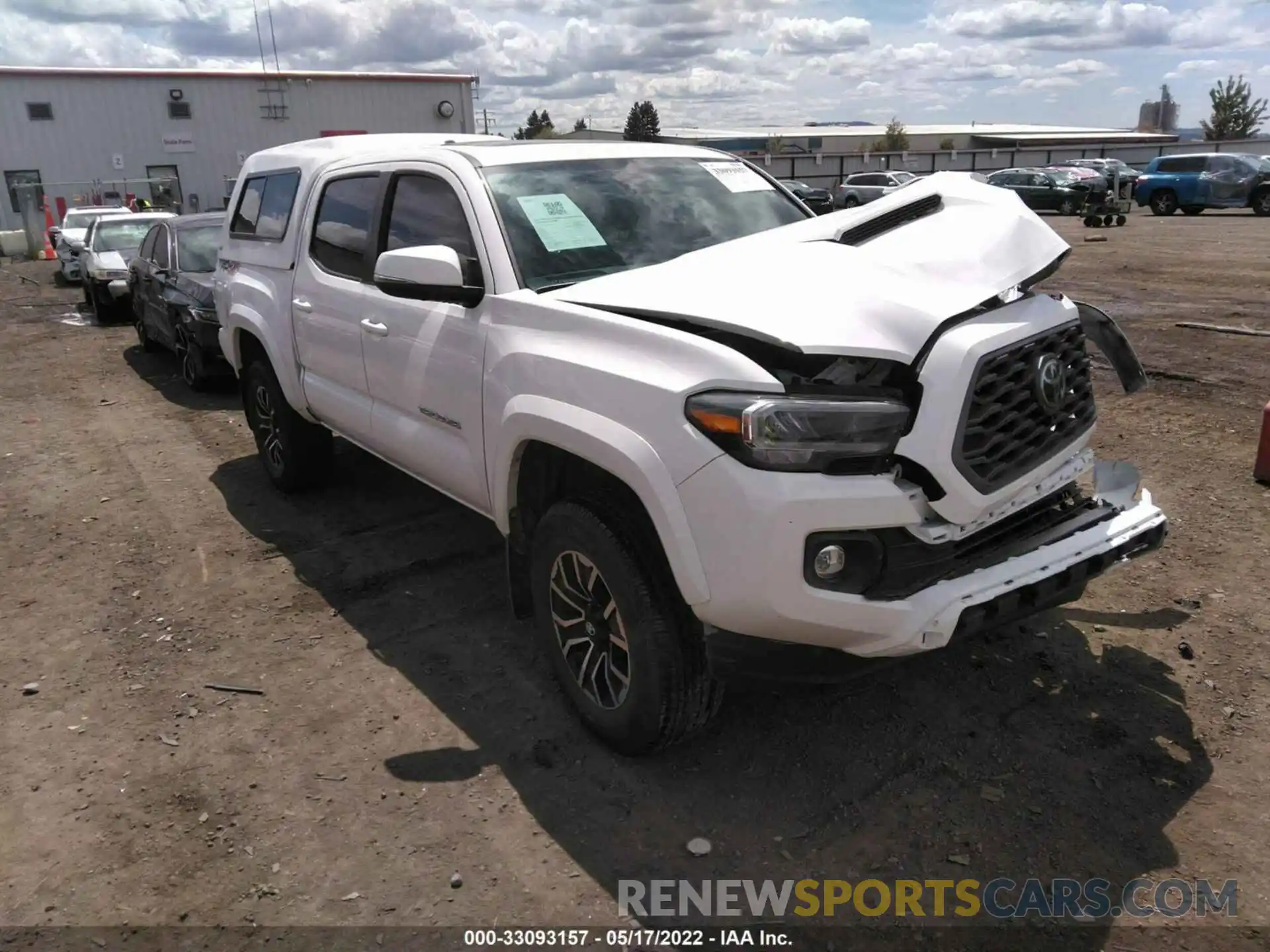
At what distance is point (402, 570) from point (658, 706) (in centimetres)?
242

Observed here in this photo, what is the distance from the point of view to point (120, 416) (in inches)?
342

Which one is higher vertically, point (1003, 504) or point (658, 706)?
point (1003, 504)

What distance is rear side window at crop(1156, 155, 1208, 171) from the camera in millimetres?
27297

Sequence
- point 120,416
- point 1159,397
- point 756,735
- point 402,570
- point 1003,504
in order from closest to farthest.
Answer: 1. point 1003,504
2. point 756,735
3. point 402,570
4. point 1159,397
5. point 120,416

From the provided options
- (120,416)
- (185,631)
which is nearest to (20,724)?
(185,631)

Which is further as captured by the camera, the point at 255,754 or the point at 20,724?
the point at 20,724

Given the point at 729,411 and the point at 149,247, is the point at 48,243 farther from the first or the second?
the point at 729,411

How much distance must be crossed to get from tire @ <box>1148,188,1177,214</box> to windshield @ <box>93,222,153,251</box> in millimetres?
26857

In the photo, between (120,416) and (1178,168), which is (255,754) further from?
(1178,168)

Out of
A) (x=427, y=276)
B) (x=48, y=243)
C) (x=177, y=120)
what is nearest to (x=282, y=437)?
(x=427, y=276)

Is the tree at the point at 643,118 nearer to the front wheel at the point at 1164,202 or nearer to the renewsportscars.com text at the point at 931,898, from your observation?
the front wheel at the point at 1164,202

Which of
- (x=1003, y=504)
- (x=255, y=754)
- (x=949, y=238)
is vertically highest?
(x=949, y=238)

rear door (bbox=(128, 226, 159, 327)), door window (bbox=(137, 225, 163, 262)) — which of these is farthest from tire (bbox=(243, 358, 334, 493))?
door window (bbox=(137, 225, 163, 262))

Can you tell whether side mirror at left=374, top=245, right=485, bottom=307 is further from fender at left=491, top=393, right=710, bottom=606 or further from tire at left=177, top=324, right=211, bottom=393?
tire at left=177, top=324, right=211, bottom=393
